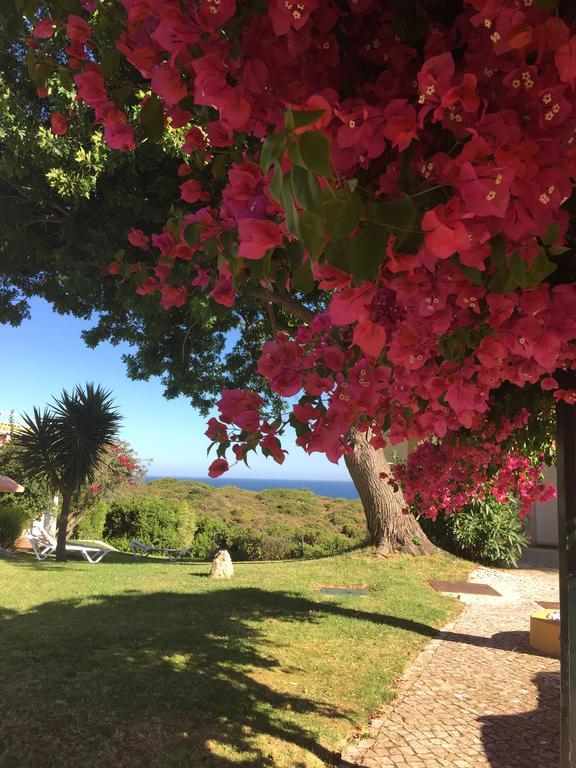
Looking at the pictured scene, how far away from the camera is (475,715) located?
13.3 feet

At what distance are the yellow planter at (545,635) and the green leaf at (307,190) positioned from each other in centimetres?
628

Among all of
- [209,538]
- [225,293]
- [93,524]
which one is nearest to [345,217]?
[225,293]

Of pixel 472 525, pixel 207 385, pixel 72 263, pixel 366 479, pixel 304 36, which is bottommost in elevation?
pixel 472 525

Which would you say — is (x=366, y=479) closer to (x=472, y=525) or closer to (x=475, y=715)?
(x=472, y=525)

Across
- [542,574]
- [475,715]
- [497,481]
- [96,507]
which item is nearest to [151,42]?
[497,481]

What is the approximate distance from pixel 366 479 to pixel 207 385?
15.7 feet

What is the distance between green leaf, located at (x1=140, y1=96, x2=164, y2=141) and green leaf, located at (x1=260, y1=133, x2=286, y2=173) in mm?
622

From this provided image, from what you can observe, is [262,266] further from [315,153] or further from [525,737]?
[525,737]

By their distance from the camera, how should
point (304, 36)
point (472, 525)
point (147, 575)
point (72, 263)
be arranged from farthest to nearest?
1. point (472, 525)
2. point (147, 575)
3. point (72, 263)
4. point (304, 36)

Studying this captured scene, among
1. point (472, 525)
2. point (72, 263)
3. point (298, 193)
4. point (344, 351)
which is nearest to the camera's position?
point (298, 193)

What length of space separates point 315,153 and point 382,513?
11.5 metres

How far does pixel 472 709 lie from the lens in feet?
13.6

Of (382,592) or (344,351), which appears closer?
(344,351)

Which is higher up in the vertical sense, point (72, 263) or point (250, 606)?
point (72, 263)
